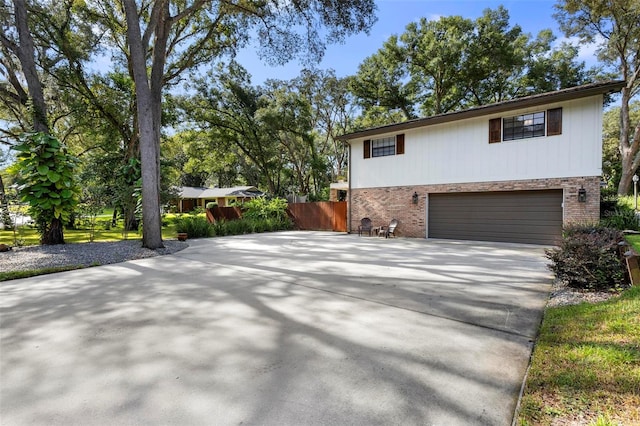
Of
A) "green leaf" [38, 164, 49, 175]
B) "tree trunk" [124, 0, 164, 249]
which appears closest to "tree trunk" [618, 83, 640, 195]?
"tree trunk" [124, 0, 164, 249]

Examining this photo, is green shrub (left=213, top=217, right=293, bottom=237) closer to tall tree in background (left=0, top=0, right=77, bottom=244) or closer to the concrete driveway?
tall tree in background (left=0, top=0, right=77, bottom=244)

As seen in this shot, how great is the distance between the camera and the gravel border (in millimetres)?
6727

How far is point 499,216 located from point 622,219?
3.50 meters

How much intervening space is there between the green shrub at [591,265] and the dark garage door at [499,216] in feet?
17.0

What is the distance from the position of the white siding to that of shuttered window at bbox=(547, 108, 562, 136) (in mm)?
97

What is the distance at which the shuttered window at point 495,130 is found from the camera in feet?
33.8

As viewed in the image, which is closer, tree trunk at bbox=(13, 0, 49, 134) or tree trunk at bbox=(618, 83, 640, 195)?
tree trunk at bbox=(13, 0, 49, 134)

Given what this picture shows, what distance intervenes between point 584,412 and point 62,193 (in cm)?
1109

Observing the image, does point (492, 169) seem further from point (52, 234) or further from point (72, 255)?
point (52, 234)

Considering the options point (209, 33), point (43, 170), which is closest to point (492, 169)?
point (209, 33)

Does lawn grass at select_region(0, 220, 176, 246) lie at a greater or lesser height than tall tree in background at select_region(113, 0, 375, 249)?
lesser

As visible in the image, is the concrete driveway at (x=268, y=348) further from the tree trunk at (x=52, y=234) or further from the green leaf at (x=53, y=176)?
the tree trunk at (x=52, y=234)

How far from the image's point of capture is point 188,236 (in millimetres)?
12633

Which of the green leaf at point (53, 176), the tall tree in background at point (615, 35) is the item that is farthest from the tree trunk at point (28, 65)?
the tall tree in background at point (615, 35)
